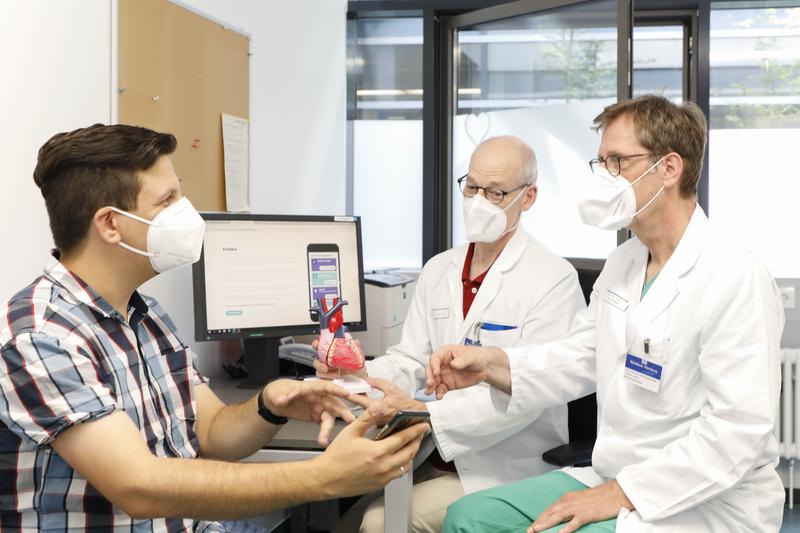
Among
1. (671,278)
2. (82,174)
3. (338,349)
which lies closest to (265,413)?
(338,349)

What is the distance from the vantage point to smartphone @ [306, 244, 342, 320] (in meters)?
2.57

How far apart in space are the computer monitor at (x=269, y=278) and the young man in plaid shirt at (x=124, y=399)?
0.71 meters

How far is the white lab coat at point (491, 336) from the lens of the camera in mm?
2129

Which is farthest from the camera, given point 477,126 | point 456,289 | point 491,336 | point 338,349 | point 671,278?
point 477,126

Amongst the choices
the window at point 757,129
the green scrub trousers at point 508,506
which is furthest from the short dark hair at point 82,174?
the window at point 757,129

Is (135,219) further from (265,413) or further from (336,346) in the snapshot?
(336,346)

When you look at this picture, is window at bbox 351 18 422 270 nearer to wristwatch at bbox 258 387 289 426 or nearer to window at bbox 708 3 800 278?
window at bbox 708 3 800 278

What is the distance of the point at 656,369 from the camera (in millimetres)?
1712

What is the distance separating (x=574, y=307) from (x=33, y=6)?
1603 mm

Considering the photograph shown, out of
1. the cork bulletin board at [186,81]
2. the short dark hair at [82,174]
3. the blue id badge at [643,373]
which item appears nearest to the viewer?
the short dark hair at [82,174]

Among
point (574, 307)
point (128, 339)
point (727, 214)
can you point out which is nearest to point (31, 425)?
point (128, 339)

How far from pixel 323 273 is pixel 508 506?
1.04 metres

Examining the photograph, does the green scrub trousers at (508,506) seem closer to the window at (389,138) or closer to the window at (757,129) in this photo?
the window at (389,138)

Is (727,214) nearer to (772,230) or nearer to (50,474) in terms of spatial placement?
(772,230)
